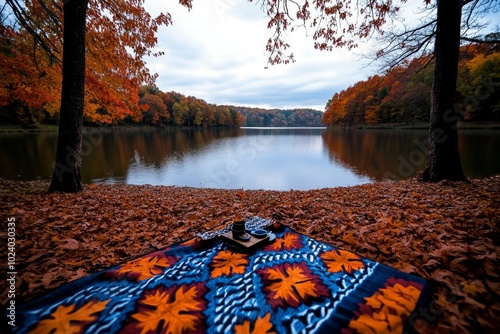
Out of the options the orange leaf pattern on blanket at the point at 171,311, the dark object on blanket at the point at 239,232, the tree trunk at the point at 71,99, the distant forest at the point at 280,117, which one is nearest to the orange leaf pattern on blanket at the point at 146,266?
the orange leaf pattern on blanket at the point at 171,311

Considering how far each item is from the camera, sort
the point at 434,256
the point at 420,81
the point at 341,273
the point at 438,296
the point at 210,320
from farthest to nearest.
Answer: the point at 420,81, the point at 434,256, the point at 341,273, the point at 438,296, the point at 210,320

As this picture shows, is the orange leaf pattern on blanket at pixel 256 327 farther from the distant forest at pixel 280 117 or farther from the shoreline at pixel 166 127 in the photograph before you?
the distant forest at pixel 280 117

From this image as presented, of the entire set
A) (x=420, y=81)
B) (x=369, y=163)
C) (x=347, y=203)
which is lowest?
(x=369, y=163)

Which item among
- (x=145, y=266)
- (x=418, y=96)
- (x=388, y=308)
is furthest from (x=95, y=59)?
(x=418, y=96)

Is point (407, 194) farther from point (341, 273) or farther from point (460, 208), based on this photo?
point (341, 273)

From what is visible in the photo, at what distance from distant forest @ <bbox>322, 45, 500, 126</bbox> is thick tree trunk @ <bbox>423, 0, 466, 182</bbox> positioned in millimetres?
1918

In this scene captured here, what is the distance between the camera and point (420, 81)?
49406mm

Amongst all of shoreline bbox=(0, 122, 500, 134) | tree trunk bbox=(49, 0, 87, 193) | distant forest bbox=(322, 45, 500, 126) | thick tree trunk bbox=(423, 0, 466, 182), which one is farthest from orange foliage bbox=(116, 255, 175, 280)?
shoreline bbox=(0, 122, 500, 134)

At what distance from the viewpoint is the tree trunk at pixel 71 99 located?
5.06 m

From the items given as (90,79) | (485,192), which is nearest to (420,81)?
(485,192)

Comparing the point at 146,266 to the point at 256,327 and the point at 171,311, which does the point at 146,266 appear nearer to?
the point at 171,311

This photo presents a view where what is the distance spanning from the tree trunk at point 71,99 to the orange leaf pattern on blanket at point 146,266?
4820mm

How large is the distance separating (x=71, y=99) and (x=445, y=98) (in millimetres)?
9937

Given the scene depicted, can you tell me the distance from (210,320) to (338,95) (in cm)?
10538
